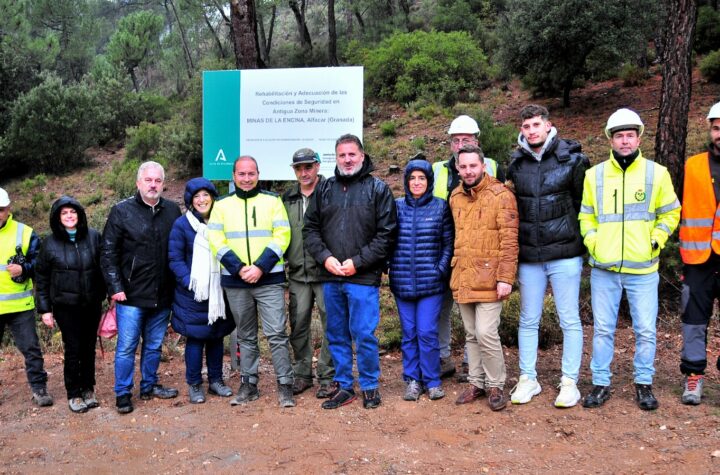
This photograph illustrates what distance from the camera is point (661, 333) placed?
21.8 feet

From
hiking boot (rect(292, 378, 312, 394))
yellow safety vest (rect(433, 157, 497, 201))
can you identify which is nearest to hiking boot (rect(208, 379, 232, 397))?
hiking boot (rect(292, 378, 312, 394))

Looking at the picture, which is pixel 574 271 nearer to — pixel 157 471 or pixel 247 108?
pixel 157 471

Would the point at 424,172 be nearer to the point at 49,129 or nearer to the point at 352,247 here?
the point at 352,247

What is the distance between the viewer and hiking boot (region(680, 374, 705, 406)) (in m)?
4.61

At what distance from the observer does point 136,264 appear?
5.10 m

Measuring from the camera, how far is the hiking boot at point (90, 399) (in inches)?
209

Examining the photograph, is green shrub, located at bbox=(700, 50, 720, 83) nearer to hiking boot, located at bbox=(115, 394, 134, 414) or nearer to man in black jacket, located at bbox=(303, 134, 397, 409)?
A: man in black jacket, located at bbox=(303, 134, 397, 409)

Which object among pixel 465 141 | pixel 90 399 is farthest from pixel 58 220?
pixel 465 141

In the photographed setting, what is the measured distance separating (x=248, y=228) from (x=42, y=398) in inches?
94.1

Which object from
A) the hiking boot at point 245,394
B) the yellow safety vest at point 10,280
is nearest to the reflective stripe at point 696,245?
the hiking boot at point 245,394

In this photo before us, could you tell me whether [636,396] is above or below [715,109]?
below

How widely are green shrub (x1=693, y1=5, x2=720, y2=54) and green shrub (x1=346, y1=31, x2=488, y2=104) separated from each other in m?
6.14

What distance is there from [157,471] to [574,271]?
125 inches

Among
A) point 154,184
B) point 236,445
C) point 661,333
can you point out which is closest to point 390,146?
point 661,333
